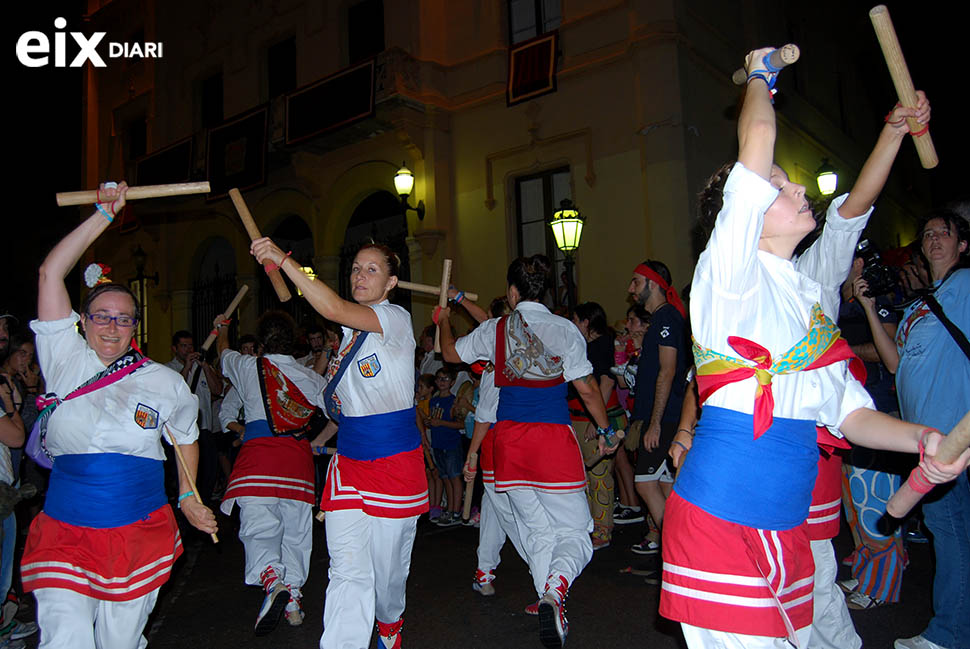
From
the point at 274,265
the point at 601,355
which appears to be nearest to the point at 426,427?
the point at 601,355

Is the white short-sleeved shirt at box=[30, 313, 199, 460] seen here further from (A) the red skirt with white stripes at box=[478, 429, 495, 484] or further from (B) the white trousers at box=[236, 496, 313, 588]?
(A) the red skirt with white stripes at box=[478, 429, 495, 484]

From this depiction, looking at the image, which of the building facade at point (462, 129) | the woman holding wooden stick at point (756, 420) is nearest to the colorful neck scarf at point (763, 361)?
the woman holding wooden stick at point (756, 420)

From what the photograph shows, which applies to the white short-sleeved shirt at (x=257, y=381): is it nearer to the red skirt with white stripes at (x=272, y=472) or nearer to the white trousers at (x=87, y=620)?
the red skirt with white stripes at (x=272, y=472)

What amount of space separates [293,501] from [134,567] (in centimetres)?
228

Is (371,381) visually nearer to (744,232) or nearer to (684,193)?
(744,232)

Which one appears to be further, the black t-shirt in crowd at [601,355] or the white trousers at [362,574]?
the black t-shirt in crowd at [601,355]

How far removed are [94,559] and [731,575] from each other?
2.58m

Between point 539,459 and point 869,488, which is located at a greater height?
point 539,459

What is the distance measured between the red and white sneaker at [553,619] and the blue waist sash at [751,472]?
221 centimetres

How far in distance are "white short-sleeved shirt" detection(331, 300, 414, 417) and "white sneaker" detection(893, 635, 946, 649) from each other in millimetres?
2972

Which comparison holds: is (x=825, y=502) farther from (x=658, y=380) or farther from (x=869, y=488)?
(x=658, y=380)

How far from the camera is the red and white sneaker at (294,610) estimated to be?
490cm

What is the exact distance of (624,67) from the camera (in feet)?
39.3

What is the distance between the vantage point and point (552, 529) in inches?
190
